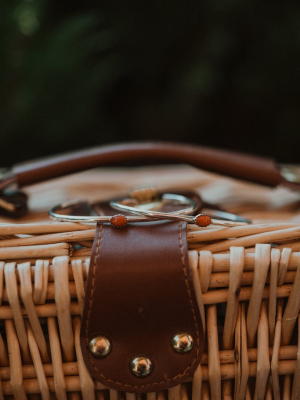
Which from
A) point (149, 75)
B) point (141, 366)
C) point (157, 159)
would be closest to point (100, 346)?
point (141, 366)

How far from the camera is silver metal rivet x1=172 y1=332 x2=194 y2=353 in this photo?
1.27 feet

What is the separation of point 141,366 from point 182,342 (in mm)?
42

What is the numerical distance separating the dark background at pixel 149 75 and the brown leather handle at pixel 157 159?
0.47 m

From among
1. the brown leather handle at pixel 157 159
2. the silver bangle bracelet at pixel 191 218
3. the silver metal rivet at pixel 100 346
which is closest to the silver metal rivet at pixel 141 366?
the silver metal rivet at pixel 100 346

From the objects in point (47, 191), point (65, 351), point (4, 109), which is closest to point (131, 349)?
point (65, 351)

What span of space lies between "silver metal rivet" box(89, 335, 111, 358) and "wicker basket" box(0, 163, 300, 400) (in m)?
0.02

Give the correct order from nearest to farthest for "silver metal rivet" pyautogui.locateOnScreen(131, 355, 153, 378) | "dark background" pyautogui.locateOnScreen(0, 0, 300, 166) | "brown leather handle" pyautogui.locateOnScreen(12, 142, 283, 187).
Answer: "silver metal rivet" pyautogui.locateOnScreen(131, 355, 153, 378), "brown leather handle" pyautogui.locateOnScreen(12, 142, 283, 187), "dark background" pyautogui.locateOnScreen(0, 0, 300, 166)

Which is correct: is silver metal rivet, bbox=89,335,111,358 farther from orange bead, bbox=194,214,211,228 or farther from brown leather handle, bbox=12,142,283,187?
brown leather handle, bbox=12,142,283,187

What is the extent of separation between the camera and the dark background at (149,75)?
99 centimetres

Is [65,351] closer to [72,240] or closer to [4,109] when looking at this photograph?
[72,240]

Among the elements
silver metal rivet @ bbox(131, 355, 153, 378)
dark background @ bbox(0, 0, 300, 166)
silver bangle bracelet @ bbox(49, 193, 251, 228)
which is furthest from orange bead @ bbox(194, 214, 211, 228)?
dark background @ bbox(0, 0, 300, 166)

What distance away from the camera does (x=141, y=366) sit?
39 cm

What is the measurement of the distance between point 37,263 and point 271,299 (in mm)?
216

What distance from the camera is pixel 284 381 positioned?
0.43 metres
